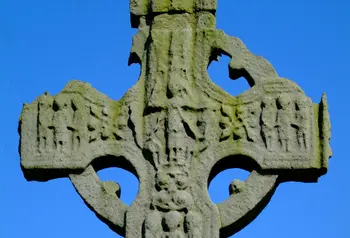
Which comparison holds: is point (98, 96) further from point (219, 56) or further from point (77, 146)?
point (219, 56)

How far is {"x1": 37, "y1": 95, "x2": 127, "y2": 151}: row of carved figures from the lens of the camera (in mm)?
9812

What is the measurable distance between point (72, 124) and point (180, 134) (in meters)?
0.96

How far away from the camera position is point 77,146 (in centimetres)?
981

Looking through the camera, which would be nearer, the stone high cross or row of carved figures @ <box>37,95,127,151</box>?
the stone high cross

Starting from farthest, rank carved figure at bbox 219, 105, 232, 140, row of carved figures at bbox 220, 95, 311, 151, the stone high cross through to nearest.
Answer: carved figure at bbox 219, 105, 232, 140 → row of carved figures at bbox 220, 95, 311, 151 → the stone high cross

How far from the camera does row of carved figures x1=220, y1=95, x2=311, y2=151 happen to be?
953 cm

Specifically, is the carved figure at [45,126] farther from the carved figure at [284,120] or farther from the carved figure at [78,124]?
the carved figure at [284,120]

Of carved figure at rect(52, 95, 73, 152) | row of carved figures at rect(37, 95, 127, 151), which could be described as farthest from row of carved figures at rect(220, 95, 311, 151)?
carved figure at rect(52, 95, 73, 152)

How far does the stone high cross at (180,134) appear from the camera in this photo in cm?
943

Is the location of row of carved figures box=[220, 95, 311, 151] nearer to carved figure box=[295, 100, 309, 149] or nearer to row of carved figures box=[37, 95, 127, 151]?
carved figure box=[295, 100, 309, 149]

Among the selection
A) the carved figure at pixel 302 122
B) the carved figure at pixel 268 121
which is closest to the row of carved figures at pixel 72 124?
the carved figure at pixel 268 121

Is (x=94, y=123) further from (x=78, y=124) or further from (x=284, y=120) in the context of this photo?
(x=284, y=120)

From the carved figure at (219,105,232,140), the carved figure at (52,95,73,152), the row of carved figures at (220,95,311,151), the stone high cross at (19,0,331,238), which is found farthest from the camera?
the carved figure at (52,95,73,152)

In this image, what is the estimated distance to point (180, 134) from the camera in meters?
9.59
